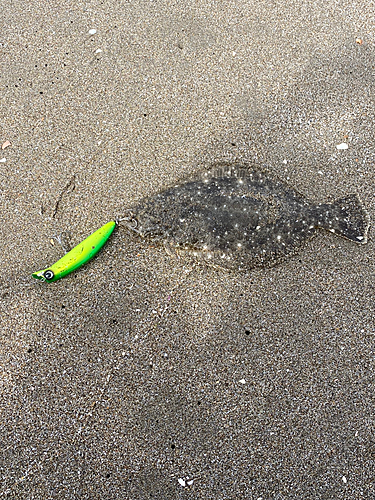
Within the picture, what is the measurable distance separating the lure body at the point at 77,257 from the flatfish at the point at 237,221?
0.26 metres

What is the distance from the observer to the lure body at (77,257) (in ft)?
9.32

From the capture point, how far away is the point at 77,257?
2906 mm

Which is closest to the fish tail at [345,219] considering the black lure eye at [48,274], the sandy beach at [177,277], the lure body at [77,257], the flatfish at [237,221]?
the flatfish at [237,221]

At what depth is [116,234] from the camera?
10.1 feet

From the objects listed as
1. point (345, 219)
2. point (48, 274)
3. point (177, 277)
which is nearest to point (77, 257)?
point (48, 274)

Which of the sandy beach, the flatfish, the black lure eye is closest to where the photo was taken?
the sandy beach

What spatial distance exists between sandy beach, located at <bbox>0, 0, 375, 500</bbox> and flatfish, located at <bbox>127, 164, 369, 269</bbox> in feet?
0.39

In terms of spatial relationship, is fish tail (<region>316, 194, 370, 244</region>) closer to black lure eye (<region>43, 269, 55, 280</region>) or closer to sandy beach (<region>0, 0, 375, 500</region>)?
sandy beach (<region>0, 0, 375, 500</region>)

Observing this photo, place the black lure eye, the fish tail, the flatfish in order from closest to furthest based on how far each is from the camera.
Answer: the black lure eye → the flatfish → the fish tail

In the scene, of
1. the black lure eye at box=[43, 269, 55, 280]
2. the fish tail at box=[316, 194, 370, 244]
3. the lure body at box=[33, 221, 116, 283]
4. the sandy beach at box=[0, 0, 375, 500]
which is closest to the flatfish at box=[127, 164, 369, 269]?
the fish tail at box=[316, 194, 370, 244]

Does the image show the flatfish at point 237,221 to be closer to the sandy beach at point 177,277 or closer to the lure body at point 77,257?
the sandy beach at point 177,277

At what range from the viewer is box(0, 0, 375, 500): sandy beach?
8.50ft

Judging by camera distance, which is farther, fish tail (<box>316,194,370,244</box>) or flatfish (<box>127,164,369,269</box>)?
fish tail (<box>316,194,370,244</box>)

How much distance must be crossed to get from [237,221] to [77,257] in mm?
1334
